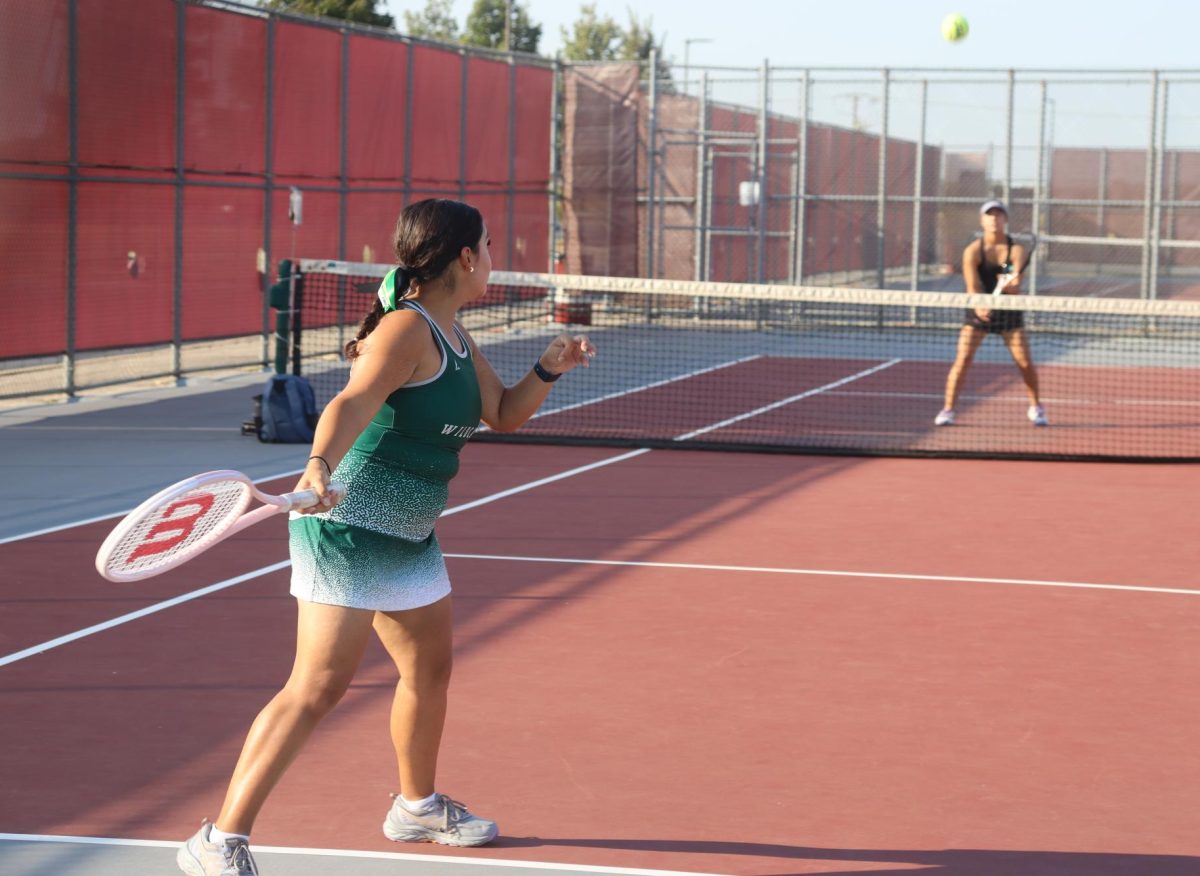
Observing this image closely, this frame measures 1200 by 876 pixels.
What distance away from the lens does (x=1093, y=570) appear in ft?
26.6

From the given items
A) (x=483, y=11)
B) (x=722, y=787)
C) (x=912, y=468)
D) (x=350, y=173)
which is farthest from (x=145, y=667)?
(x=483, y=11)

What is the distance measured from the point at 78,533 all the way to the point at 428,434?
200 inches

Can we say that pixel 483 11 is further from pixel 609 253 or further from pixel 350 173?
pixel 350 173

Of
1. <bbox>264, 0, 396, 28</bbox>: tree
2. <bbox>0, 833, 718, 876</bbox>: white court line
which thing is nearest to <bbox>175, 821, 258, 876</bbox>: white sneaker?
<bbox>0, 833, 718, 876</bbox>: white court line

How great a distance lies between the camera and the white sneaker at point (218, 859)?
3893 millimetres

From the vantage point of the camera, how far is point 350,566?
161 inches

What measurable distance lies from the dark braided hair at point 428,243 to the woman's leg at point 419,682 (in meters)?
0.65

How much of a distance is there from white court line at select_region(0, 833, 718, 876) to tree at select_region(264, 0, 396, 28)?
31321mm

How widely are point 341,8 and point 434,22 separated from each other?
22.8m

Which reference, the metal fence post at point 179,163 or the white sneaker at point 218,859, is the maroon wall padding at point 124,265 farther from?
the white sneaker at point 218,859

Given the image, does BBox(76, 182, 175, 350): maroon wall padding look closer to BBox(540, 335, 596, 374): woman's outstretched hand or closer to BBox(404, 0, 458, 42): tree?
BBox(540, 335, 596, 374): woman's outstretched hand

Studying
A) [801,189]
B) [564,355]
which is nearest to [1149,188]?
[801,189]

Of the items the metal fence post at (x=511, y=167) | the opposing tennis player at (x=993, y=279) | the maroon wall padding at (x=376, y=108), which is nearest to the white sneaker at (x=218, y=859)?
the opposing tennis player at (x=993, y=279)

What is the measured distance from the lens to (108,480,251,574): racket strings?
149 inches
